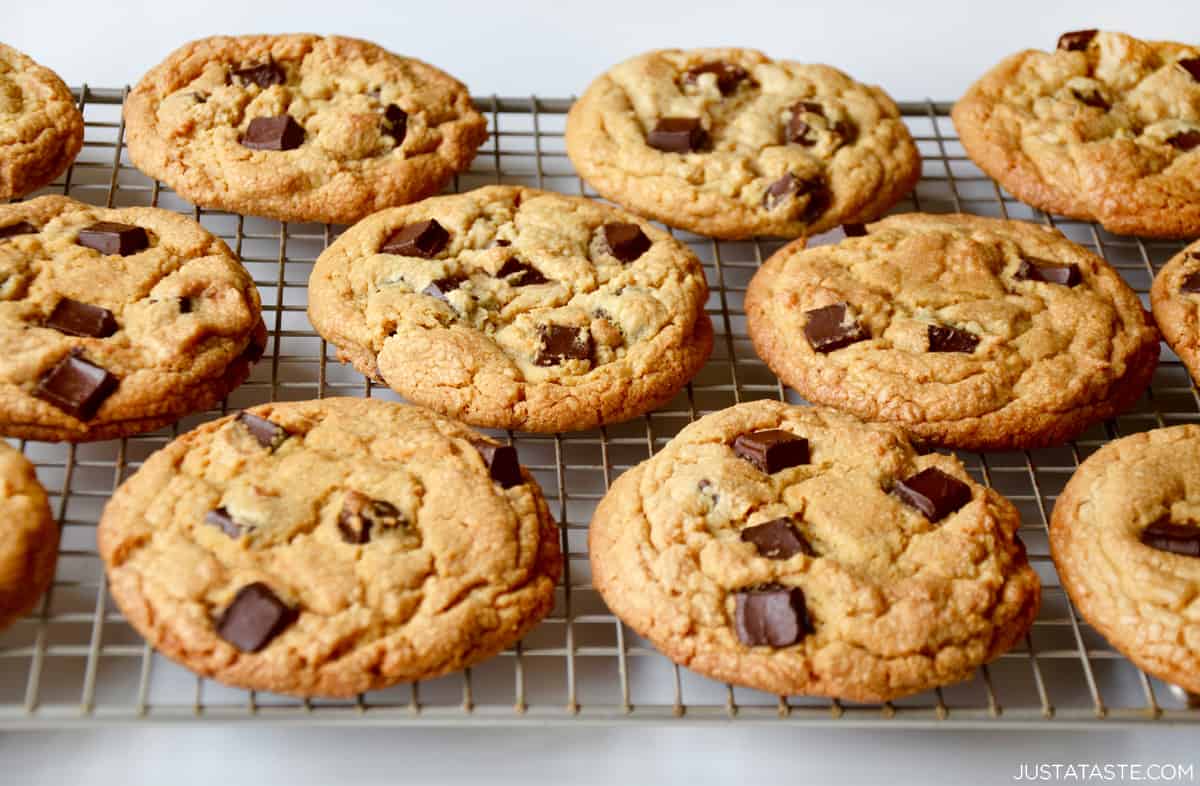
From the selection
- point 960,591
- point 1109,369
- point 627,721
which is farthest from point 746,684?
point 1109,369

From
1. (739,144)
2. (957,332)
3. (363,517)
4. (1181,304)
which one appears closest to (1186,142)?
(1181,304)

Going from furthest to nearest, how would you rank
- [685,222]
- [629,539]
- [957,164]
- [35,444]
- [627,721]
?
[957,164]
[685,222]
[35,444]
[629,539]
[627,721]

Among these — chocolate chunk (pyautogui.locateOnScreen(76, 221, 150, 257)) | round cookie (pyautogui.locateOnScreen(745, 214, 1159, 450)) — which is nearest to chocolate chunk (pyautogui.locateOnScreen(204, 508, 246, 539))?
chocolate chunk (pyautogui.locateOnScreen(76, 221, 150, 257))

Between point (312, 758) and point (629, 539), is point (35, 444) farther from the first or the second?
point (629, 539)

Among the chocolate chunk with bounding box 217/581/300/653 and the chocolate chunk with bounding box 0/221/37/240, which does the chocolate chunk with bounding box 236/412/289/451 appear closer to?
the chocolate chunk with bounding box 217/581/300/653

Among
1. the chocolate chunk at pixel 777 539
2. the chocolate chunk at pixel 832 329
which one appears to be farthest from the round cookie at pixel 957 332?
the chocolate chunk at pixel 777 539

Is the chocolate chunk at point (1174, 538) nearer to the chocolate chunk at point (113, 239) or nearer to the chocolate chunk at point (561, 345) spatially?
the chocolate chunk at point (561, 345)
